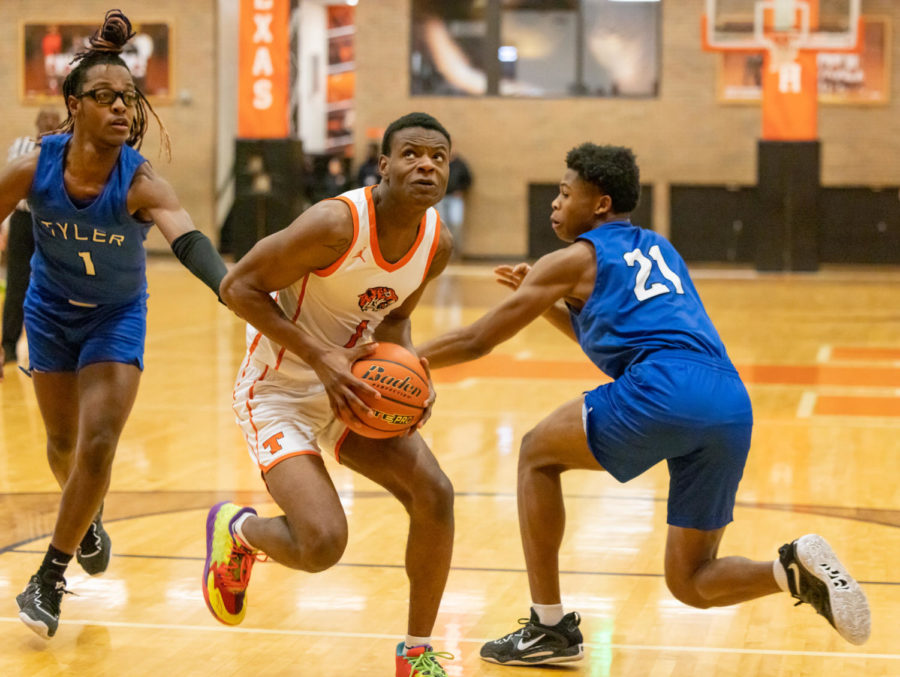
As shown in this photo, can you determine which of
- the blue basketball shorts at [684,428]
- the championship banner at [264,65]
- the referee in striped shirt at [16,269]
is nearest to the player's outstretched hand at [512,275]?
the blue basketball shorts at [684,428]

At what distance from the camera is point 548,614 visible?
395cm

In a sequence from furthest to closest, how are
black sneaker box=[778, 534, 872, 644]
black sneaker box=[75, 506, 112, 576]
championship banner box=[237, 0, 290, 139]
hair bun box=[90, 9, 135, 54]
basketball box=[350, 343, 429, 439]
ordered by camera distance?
championship banner box=[237, 0, 290, 139], black sneaker box=[75, 506, 112, 576], hair bun box=[90, 9, 135, 54], basketball box=[350, 343, 429, 439], black sneaker box=[778, 534, 872, 644]

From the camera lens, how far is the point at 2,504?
5.95 metres

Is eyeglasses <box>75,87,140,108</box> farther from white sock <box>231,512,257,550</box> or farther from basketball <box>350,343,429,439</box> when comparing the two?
white sock <box>231,512,257,550</box>

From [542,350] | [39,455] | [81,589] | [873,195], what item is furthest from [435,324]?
[873,195]

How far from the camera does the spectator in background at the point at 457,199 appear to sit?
21203 mm

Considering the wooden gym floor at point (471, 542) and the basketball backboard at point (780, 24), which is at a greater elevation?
the basketball backboard at point (780, 24)

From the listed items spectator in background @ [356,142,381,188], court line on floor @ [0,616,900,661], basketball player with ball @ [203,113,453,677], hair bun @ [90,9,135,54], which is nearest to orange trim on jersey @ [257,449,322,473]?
basketball player with ball @ [203,113,453,677]

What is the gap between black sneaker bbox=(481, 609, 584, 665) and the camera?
3.92 m

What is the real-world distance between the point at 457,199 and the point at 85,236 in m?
17.5

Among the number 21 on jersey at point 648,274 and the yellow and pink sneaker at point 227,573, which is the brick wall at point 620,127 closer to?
the number 21 on jersey at point 648,274

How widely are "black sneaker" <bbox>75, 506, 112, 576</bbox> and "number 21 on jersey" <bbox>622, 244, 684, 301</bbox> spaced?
2114 millimetres

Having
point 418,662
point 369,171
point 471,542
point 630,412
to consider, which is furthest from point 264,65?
point 418,662

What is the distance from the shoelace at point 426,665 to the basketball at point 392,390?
0.62 metres
